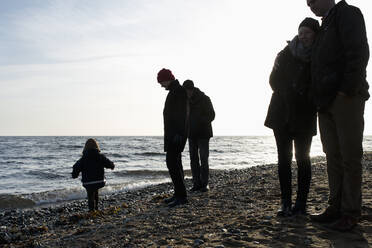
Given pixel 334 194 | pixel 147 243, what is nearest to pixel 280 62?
pixel 334 194

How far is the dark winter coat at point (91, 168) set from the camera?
6926 mm

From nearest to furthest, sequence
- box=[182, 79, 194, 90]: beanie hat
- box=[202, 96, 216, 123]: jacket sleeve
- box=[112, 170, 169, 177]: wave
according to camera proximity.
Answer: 1. box=[182, 79, 194, 90]: beanie hat
2. box=[202, 96, 216, 123]: jacket sleeve
3. box=[112, 170, 169, 177]: wave

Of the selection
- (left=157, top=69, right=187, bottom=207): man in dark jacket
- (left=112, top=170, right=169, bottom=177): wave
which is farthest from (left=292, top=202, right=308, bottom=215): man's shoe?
(left=112, top=170, right=169, bottom=177): wave

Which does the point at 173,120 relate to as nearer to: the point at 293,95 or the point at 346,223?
the point at 293,95

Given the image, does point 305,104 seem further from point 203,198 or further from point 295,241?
point 203,198

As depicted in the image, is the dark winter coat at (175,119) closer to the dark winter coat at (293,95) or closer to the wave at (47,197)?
the dark winter coat at (293,95)

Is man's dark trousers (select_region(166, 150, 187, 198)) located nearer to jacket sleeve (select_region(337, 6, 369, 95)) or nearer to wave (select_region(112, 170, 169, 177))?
jacket sleeve (select_region(337, 6, 369, 95))

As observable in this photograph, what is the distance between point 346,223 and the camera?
3.27m

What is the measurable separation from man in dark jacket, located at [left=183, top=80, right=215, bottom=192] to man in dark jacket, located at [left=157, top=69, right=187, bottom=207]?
1716 millimetres

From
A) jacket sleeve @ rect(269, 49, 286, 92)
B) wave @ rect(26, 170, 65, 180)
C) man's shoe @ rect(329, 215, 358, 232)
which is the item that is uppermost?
jacket sleeve @ rect(269, 49, 286, 92)

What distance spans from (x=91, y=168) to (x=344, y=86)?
5.16 meters

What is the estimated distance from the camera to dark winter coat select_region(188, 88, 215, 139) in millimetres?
7301

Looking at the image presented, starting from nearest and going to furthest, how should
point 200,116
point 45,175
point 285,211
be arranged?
point 285,211, point 200,116, point 45,175

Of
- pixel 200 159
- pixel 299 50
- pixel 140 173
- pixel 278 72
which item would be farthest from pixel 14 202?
pixel 299 50
